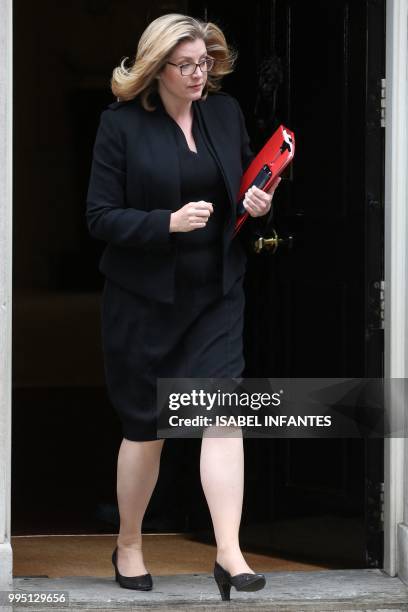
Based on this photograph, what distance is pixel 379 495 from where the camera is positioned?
14.9 ft

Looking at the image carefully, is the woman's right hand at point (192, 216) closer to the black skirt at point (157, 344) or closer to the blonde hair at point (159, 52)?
the black skirt at point (157, 344)

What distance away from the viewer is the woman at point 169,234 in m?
3.87

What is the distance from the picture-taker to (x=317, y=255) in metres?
4.71

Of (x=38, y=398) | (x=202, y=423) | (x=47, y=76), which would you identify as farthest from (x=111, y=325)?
(x=47, y=76)

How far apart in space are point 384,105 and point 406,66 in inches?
6.2

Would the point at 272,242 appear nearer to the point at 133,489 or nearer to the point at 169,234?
the point at 169,234

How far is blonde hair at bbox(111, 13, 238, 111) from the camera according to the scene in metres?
3.86

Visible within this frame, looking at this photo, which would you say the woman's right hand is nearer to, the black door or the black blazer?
the black blazer

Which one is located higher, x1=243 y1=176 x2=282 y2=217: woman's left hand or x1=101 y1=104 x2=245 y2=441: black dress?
x1=243 y1=176 x2=282 y2=217: woman's left hand

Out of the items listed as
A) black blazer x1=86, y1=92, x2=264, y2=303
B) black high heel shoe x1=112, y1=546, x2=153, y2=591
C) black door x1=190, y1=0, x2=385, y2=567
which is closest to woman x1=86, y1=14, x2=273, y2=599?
black blazer x1=86, y1=92, x2=264, y2=303

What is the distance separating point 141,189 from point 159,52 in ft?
1.42

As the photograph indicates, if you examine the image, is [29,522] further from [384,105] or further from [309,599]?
[384,105]

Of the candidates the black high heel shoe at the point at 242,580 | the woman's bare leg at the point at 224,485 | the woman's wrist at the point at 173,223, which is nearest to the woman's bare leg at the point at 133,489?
the woman's bare leg at the point at 224,485

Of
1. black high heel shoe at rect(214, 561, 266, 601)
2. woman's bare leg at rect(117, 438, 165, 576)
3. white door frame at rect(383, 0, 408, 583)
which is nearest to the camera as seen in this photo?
black high heel shoe at rect(214, 561, 266, 601)
